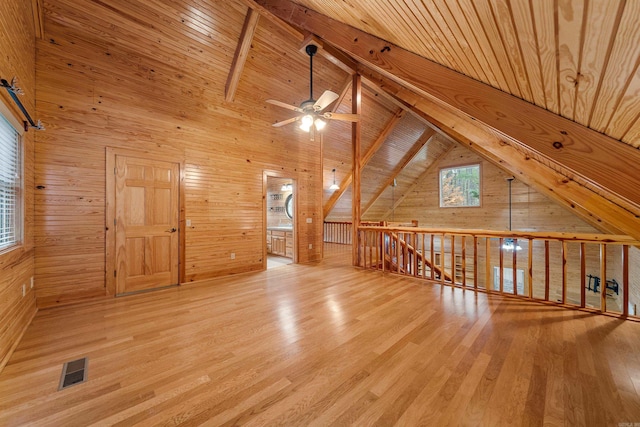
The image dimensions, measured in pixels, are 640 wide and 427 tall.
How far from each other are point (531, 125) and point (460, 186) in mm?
A: 8044

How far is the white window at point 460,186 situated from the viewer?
26.8ft

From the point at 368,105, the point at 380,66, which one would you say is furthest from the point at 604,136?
the point at 368,105

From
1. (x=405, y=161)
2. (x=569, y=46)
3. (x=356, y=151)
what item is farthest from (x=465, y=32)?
(x=405, y=161)

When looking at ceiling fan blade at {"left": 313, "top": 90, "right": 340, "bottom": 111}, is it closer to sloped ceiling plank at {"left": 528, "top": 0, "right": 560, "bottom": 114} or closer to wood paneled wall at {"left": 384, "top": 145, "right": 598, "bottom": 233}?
sloped ceiling plank at {"left": 528, "top": 0, "right": 560, "bottom": 114}

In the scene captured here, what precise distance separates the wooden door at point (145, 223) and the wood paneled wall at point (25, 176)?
0.82 meters

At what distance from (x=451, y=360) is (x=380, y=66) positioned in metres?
2.41

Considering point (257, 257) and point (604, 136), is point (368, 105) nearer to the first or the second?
point (257, 257)

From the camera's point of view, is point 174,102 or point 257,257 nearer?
point 174,102

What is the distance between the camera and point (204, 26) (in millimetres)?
3707

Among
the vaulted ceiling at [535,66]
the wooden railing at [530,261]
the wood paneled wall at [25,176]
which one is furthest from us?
the wooden railing at [530,261]

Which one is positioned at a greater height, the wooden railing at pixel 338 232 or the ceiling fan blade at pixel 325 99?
the ceiling fan blade at pixel 325 99

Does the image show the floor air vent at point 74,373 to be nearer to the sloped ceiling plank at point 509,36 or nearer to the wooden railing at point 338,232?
the sloped ceiling plank at point 509,36

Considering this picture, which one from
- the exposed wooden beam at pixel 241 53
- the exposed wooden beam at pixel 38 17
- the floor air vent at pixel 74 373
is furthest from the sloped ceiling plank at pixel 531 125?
the exposed wooden beam at pixel 38 17

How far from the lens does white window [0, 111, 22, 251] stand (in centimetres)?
222
